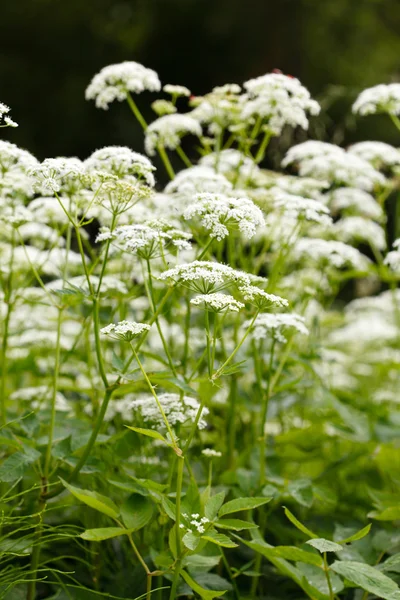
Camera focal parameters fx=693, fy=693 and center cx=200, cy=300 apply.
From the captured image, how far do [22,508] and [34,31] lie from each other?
29.8 ft

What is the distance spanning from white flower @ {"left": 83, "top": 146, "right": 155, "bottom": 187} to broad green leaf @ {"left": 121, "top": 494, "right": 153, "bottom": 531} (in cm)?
115

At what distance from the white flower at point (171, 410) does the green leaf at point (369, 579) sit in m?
0.64

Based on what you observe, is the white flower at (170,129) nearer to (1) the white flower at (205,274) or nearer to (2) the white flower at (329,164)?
(2) the white flower at (329,164)

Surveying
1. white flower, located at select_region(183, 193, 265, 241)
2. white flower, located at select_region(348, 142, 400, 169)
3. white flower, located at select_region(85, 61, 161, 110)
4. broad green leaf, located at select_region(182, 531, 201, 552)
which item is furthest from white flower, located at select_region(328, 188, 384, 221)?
broad green leaf, located at select_region(182, 531, 201, 552)

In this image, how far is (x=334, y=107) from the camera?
10.4 meters

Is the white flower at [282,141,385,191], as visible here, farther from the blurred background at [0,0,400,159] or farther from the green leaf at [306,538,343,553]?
the blurred background at [0,0,400,159]

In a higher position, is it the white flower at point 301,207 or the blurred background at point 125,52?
the blurred background at point 125,52

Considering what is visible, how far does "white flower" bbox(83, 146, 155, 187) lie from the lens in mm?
2609

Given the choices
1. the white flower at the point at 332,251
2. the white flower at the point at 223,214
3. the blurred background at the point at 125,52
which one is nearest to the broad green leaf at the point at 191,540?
the white flower at the point at 223,214

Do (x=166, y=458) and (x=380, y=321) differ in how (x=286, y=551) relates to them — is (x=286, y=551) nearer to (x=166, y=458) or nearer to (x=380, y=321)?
(x=166, y=458)

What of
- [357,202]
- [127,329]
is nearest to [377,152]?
[357,202]

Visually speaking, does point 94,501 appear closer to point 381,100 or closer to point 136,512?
point 136,512

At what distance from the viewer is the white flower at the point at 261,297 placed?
81.0 inches

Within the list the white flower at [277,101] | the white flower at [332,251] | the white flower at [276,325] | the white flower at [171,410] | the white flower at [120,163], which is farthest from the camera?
the white flower at [332,251]
